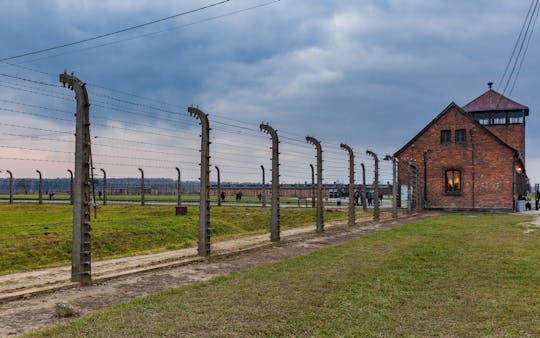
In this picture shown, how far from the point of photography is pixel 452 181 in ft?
116

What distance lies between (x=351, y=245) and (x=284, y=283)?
572 centimetres

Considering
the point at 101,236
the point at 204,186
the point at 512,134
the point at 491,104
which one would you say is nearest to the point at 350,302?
the point at 204,186

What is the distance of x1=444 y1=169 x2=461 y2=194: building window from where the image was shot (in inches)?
1384

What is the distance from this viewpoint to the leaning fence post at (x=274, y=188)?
1427cm

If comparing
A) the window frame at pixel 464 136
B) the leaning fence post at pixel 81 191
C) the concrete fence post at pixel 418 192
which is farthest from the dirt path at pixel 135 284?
the window frame at pixel 464 136

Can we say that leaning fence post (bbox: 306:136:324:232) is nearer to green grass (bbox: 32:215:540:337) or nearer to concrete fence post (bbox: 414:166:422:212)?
green grass (bbox: 32:215:540:337)

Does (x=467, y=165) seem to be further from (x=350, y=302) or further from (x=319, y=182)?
(x=350, y=302)

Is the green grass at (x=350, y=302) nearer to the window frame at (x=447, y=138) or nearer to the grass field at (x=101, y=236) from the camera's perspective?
the grass field at (x=101, y=236)

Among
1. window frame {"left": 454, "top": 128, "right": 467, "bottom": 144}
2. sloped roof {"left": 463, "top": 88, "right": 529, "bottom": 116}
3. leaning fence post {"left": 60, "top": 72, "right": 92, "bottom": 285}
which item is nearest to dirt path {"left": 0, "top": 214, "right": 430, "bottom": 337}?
leaning fence post {"left": 60, "top": 72, "right": 92, "bottom": 285}

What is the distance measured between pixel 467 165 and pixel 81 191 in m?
32.2

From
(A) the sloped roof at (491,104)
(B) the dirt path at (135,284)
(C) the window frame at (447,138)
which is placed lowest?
(B) the dirt path at (135,284)

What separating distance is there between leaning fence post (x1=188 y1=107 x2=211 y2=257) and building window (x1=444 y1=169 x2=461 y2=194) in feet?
93.0

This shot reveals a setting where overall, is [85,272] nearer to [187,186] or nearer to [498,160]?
[498,160]

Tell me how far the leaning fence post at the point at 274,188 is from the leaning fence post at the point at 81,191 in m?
6.77
